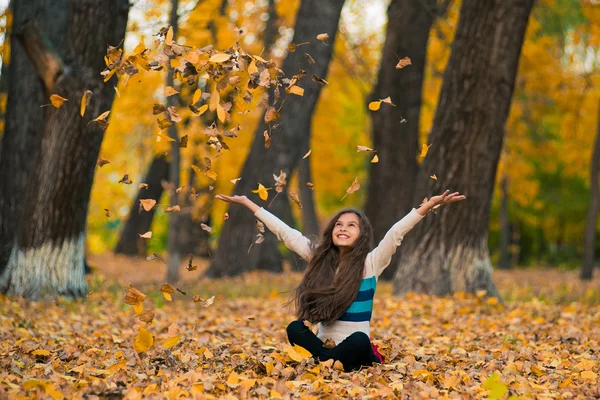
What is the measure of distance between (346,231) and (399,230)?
0.37 meters

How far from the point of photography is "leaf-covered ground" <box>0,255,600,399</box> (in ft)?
14.2

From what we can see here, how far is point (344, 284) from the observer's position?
5.23 m

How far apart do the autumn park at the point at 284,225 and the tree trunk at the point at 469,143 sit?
0.08 ft

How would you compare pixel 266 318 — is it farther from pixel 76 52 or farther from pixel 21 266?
pixel 76 52

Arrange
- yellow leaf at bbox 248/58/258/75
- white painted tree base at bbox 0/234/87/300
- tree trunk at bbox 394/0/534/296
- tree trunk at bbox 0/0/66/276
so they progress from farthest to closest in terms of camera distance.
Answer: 1. tree trunk at bbox 0/0/66/276
2. tree trunk at bbox 394/0/534/296
3. white painted tree base at bbox 0/234/87/300
4. yellow leaf at bbox 248/58/258/75

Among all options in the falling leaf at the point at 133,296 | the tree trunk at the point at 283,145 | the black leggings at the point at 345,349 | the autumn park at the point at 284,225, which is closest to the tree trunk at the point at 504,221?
the autumn park at the point at 284,225

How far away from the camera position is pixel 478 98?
907 cm

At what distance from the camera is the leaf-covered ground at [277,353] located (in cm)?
433

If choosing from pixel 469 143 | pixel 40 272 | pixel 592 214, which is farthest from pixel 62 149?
pixel 592 214

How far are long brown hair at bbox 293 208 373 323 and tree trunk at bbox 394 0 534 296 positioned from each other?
153 inches

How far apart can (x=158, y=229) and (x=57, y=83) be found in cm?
2437

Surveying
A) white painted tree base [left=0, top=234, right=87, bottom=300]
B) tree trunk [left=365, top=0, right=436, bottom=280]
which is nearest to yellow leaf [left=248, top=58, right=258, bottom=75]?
white painted tree base [left=0, top=234, right=87, bottom=300]

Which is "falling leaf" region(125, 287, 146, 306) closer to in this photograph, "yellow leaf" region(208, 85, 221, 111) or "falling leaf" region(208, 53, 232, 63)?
"yellow leaf" region(208, 85, 221, 111)

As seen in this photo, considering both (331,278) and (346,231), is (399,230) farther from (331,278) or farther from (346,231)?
(331,278)
